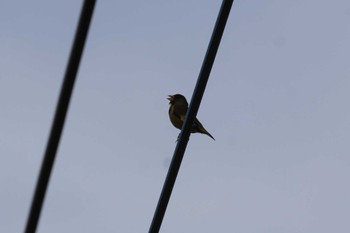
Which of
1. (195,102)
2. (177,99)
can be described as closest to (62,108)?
(195,102)

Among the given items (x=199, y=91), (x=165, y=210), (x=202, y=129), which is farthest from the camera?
(x=202, y=129)

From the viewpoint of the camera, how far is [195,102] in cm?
262

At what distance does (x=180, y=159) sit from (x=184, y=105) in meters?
6.34

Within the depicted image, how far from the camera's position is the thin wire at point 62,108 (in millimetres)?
1320

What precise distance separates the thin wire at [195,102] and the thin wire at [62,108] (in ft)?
3.42

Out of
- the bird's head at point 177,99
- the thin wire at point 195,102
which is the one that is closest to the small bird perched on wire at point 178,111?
the bird's head at point 177,99

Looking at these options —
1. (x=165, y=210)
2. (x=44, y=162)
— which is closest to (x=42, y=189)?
(x=44, y=162)

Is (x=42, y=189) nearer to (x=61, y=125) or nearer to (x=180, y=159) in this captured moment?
(x=61, y=125)

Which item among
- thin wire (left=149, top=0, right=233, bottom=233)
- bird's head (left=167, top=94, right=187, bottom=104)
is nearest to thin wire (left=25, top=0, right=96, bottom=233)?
thin wire (left=149, top=0, right=233, bottom=233)

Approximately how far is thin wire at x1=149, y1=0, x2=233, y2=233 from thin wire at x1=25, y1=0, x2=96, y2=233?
1.04 meters

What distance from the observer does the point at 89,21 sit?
4.36 ft

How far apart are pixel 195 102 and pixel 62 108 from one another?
4.36 feet

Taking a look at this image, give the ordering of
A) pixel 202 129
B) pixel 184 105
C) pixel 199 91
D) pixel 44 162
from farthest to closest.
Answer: pixel 184 105
pixel 202 129
pixel 199 91
pixel 44 162

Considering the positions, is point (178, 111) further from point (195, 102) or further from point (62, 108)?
point (62, 108)
